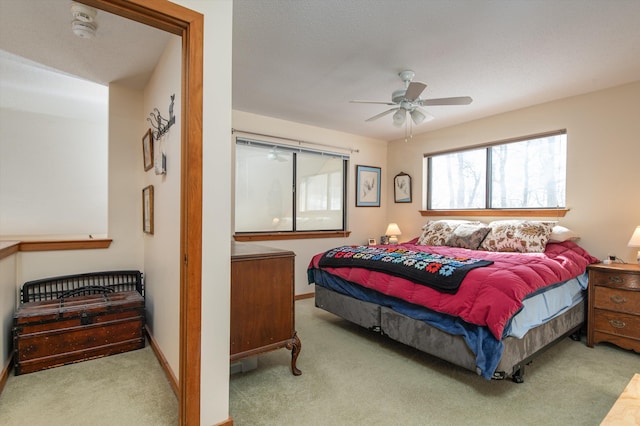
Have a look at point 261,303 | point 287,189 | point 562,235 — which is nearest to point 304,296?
point 287,189

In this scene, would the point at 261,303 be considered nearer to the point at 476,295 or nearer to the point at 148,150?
the point at 476,295

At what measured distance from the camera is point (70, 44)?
2.36 metres

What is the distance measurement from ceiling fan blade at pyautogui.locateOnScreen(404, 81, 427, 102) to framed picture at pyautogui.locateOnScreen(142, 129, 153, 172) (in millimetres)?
2205

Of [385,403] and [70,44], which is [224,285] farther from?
[70,44]

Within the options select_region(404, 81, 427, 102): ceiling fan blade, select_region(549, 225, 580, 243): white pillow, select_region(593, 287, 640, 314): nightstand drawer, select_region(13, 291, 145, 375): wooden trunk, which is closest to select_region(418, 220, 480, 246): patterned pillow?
select_region(549, 225, 580, 243): white pillow

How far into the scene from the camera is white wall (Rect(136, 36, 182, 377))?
6.72 feet

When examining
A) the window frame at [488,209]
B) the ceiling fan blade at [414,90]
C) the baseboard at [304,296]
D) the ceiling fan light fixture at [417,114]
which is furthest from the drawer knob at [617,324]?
the baseboard at [304,296]

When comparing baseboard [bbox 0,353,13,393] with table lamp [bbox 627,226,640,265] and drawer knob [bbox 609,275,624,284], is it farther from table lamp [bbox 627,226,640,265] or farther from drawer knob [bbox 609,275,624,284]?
table lamp [bbox 627,226,640,265]

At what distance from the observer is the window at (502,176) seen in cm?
368

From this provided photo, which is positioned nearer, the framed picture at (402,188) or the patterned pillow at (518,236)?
the patterned pillow at (518,236)

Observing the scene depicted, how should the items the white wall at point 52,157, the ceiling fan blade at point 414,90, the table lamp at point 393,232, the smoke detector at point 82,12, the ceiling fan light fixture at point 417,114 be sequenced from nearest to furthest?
the smoke detector at point 82,12 → the ceiling fan blade at point 414,90 → the ceiling fan light fixture at point 417,114 → the white wall at point 52,157 → the table lamp at point 393,232

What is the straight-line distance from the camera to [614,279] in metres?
2.78

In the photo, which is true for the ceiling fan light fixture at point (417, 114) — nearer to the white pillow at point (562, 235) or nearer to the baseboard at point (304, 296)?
the white pillow at point (562, 235)

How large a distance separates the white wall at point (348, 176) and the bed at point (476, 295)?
95cm
